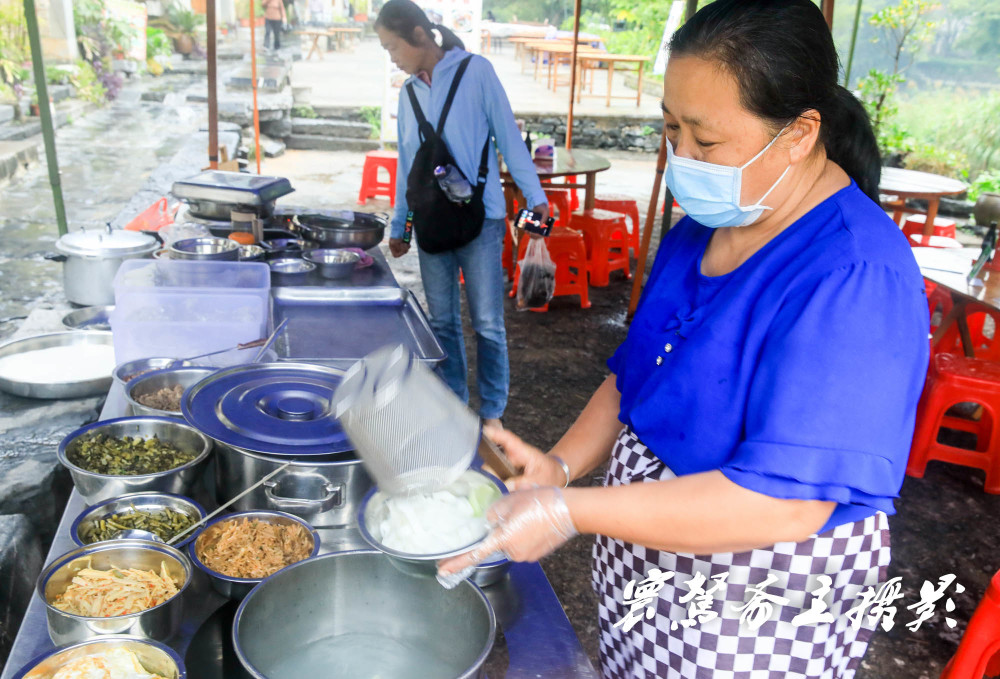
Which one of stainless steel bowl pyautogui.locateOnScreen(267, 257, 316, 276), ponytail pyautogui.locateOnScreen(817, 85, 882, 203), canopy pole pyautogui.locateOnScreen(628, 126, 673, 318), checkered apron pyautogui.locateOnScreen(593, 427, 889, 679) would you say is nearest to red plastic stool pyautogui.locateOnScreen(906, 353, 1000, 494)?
canopy pole pyautogui.locateOnScreen(628, 126, 673, 318)

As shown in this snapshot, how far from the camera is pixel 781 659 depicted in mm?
1344

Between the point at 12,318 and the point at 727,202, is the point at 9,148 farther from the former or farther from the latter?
the point at 727,202

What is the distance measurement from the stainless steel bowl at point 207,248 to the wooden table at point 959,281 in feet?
11.7

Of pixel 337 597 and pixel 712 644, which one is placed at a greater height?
pixel 337 597

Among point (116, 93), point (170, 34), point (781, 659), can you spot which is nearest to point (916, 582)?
point (781, 659)

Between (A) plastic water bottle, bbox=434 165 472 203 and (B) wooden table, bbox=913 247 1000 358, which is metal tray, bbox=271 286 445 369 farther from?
(B) wooden table, bbox=913 247 1000 358

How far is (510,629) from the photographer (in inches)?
52.9

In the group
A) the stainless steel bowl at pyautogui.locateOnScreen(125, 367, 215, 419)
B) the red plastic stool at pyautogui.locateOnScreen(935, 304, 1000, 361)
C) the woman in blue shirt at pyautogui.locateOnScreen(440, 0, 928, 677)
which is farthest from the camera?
the red plastic stool at pyautogui.locateOnScreen(935, 304, 1000, 361)

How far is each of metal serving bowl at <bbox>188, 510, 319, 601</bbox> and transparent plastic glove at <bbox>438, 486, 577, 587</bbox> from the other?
33 centimetres

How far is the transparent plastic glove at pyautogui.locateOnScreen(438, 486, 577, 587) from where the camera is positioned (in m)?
1.09

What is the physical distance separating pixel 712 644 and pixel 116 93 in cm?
1577

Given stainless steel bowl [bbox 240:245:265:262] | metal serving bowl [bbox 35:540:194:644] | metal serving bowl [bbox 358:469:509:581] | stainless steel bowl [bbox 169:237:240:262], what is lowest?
stainless steel bowl [bbox 240:245:265:262]

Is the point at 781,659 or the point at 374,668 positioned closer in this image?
the point at 374,668

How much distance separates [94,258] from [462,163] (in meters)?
1.71
